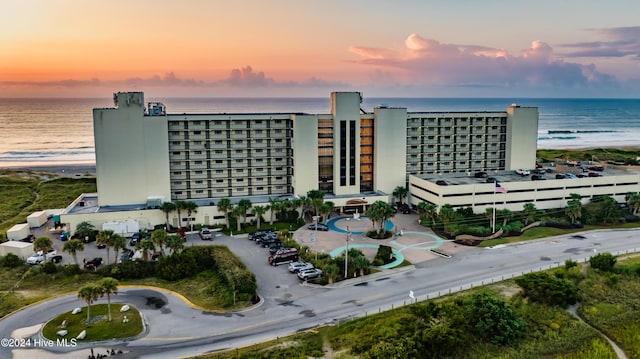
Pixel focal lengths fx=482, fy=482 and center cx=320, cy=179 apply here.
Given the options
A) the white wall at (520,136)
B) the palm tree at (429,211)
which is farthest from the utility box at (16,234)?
the white wall at (520,136)

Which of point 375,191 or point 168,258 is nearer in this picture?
point 168,258

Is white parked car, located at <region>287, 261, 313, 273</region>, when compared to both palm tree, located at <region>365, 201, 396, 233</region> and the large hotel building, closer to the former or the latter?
palm tree, located at <region>365, 201, 396, 233</region>

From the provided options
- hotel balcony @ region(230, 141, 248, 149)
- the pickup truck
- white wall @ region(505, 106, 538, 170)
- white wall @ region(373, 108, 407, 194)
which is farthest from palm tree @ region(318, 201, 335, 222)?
white wall @ region(505, 106, 538, 170)

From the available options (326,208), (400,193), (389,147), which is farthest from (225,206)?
(389,147)

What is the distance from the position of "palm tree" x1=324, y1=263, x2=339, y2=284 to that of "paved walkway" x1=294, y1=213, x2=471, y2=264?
298 inches

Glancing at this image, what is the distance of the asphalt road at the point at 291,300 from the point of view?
132 ft

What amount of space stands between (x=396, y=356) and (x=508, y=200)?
171 feet

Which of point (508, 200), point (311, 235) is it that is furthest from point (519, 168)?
point (311, 235)

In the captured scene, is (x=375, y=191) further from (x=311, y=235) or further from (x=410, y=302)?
(x=410, y=302)

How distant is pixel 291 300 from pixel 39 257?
113 ft

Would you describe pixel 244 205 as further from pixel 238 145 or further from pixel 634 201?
pixel 634 201

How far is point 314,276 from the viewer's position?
178 ft

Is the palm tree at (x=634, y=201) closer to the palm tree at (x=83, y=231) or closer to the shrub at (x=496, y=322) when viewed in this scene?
the shrub at (x=496, y=322)

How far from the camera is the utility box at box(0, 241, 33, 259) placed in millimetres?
60938
